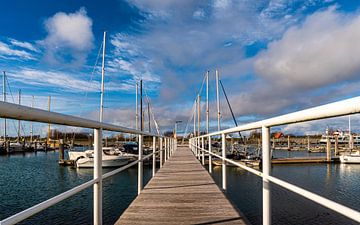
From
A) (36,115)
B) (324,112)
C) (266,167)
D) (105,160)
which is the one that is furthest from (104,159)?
(324,112)

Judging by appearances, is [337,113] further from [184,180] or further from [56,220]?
[56,220]

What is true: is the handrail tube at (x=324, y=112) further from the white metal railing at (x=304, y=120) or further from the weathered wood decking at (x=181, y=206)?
the weathered wood decking at (x=181, y=206)

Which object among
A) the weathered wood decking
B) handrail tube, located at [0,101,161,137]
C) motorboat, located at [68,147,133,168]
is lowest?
motorboat, located at [68,147,133,168]

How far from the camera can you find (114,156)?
2155 cm

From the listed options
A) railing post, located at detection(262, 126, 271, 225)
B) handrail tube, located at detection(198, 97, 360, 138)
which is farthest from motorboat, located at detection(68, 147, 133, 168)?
handrail tube, located at detection(198, 97, 360, 138)

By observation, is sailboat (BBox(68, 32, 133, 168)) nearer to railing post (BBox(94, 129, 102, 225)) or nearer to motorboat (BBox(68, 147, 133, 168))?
motorboat (BBox(68, 147, 133, 168))

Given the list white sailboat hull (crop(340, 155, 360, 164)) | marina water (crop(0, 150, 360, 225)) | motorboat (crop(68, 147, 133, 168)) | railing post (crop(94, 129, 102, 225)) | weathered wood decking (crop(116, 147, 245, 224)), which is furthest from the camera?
white sailboat hull (crop(340, 155, 360, 164))

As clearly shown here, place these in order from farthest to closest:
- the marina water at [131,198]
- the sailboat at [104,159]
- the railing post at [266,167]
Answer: the sailboat at [104,159] → the marina water at [131,198] → the railing post at [266,167]

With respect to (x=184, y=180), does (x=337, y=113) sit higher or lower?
higher

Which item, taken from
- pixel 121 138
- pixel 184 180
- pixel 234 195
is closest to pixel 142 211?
pixel 184 180

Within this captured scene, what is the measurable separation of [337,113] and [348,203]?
13.8 meters

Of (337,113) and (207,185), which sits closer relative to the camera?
(337,113)

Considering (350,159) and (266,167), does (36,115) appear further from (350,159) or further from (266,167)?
(350,159)

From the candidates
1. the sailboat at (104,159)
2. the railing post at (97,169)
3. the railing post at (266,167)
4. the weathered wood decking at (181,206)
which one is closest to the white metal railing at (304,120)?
the railing post at (266,167)
